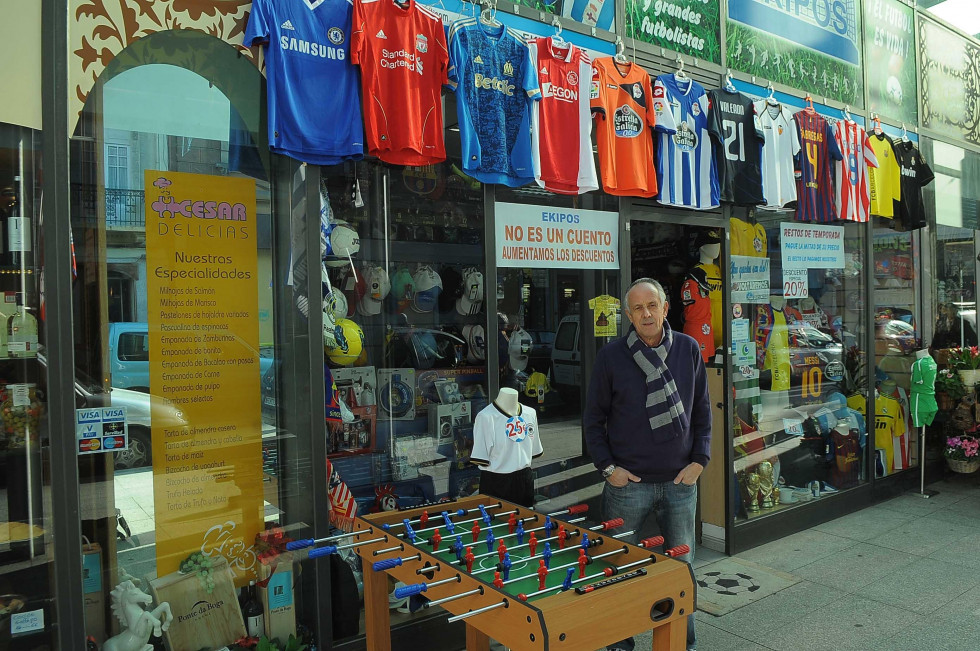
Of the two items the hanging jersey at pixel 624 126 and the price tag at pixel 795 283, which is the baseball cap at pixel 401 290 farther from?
the price tag at pixel 795 283

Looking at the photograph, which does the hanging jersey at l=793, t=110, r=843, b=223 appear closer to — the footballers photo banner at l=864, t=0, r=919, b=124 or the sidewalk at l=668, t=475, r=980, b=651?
the footballers photo banner at l=864, t=0, r=919, b=124

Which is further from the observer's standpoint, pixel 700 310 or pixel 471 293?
pixel 700 310

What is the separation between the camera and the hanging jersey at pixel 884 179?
6.37 meters

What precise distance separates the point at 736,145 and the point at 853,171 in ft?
5.49

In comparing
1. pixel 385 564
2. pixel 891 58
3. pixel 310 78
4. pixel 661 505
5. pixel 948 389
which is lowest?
pixel 661 505

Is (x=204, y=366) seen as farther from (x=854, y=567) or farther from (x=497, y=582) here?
(x=854, y=567)

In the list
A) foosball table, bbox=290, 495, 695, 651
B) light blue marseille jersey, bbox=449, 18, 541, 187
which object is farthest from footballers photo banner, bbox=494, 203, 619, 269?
foosball table, bbox=290, 495, 695, 651

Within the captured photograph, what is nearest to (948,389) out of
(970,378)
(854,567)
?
(970,378)

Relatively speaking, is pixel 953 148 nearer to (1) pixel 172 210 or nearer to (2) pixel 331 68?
(2) pixel 331 68

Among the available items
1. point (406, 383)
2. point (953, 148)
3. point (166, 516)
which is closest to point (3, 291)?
point (166, 516)

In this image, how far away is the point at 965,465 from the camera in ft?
22.7

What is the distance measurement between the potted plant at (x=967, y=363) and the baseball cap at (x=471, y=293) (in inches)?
214

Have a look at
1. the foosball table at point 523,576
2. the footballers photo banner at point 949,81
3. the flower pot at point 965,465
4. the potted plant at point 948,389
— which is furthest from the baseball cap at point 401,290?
the footballers photo banner at point 949,81

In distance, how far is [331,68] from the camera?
3330 millimetres
